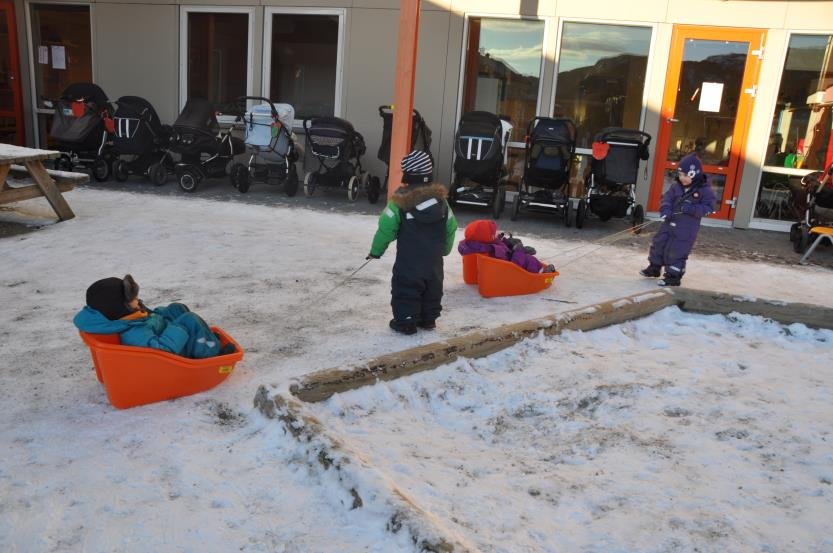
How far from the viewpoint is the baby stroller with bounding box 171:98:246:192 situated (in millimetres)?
9039

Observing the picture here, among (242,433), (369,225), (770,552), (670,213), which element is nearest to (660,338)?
(670,213)

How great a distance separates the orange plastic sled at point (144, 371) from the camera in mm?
2881

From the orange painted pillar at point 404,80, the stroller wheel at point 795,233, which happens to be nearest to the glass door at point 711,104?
the stroller wheel at point 795,233

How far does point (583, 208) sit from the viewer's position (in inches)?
327

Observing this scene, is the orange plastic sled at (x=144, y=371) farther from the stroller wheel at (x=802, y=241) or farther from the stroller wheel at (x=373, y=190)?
the stroller wheel at (x=802, y=241)

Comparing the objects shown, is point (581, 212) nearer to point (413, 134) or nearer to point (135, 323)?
point (413, 134)

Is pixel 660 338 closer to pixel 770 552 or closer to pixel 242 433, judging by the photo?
pixel 770 552

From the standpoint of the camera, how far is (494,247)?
5.12 meters

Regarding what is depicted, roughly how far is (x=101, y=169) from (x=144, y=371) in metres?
7.56

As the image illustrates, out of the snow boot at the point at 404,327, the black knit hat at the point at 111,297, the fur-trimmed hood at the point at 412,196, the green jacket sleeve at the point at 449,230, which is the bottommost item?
the snow boot at the point at 404,327

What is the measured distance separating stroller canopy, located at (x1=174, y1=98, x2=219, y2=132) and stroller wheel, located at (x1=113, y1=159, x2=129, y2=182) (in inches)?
38.1

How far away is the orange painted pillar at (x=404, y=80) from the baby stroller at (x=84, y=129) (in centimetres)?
423

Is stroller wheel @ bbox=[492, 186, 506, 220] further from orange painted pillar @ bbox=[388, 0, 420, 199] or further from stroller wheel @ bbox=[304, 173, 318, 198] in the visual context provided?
stroller wheel @ bbox=[304, 173, 318, 198]

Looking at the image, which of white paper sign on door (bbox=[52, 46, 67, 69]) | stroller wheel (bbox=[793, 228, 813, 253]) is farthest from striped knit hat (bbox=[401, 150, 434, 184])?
white paper sign on door (bbox=[52, 46, 67, 69])
